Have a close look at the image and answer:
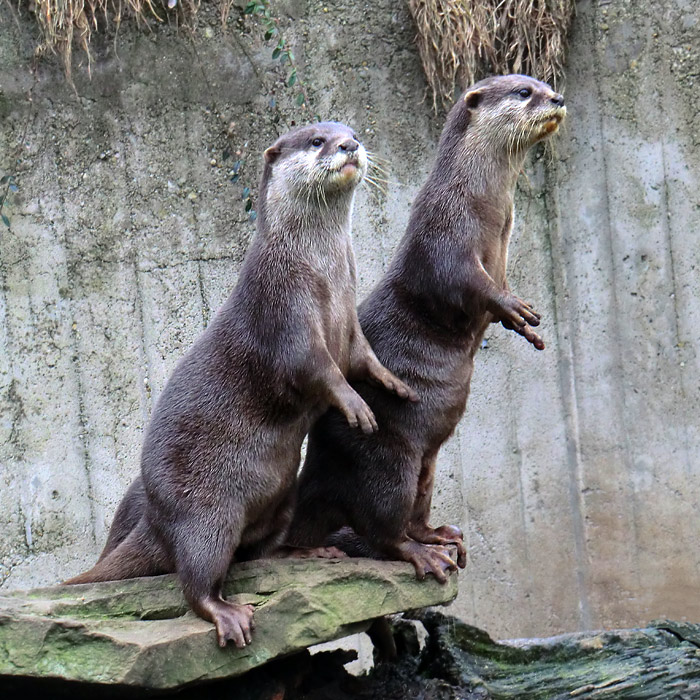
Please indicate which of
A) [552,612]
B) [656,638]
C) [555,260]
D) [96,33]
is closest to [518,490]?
[552,612]

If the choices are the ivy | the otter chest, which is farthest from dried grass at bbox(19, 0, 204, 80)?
the otter chest

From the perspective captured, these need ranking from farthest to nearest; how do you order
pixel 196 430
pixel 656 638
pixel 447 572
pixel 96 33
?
1. pixel 96 33
2. pixel 656 638
3. pixel 447 572
4. pixel 196 430

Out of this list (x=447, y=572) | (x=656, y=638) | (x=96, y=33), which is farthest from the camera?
(x=96, y=33)

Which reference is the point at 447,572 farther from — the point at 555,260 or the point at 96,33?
the point at 96,33

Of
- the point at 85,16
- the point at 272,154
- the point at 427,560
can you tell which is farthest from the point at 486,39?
the point at 427,560

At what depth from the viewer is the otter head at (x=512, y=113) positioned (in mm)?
3338

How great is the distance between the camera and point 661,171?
4.83m

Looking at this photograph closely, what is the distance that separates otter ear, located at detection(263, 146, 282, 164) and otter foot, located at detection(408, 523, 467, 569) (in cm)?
121

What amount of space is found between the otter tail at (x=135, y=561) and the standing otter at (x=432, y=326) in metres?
0.45

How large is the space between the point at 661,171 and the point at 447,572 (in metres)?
2.51

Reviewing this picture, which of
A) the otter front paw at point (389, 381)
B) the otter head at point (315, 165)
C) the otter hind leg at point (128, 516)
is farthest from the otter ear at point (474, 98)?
the otter hind leg at point (128, 516)

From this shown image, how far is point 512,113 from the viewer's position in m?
3.34

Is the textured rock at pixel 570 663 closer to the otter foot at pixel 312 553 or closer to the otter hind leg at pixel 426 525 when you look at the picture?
the otter hind leg at pixel 426 525

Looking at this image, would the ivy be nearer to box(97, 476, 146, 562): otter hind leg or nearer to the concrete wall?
the concrete wall
